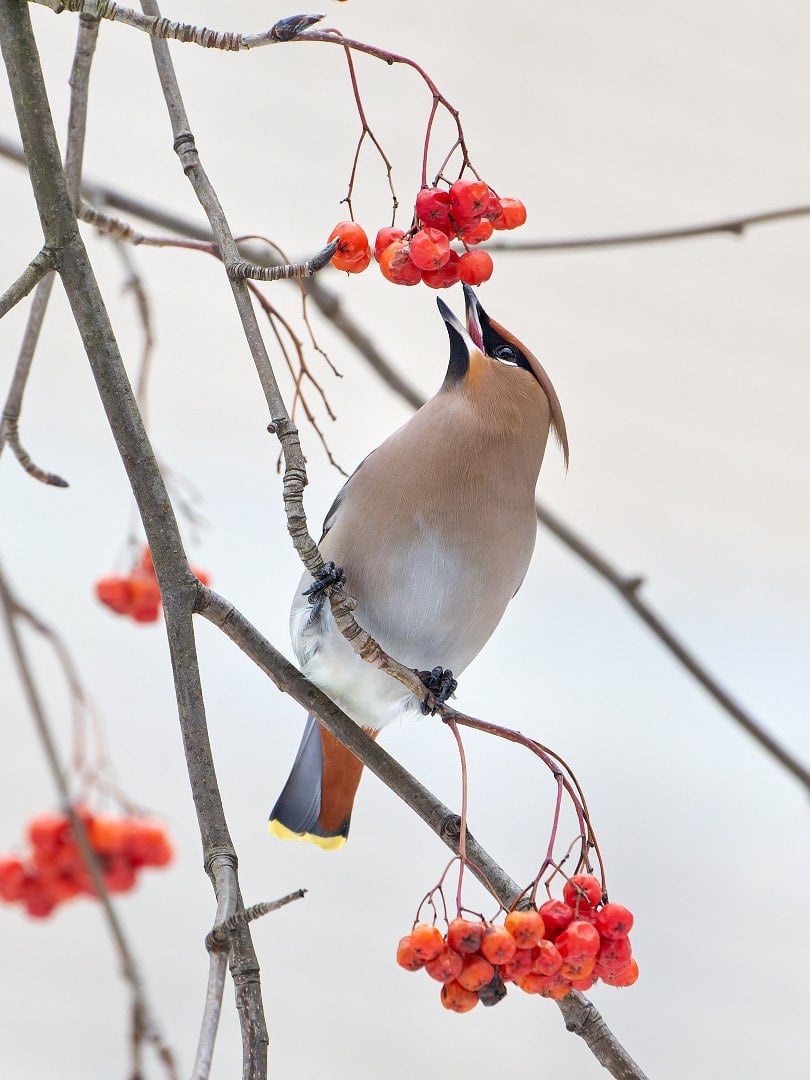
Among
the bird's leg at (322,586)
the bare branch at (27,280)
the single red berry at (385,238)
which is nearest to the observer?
→ the bare branch at (27,280)

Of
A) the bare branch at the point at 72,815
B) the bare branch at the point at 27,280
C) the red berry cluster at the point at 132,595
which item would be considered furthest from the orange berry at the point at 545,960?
the red berry cluster at the point at 132,595

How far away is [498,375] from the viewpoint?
161 centimetres

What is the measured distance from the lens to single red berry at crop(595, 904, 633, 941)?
1.05 m

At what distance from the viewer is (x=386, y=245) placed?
3.54 ft

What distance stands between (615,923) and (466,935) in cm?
13

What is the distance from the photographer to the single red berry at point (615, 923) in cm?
105

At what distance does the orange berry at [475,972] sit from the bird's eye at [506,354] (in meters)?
0.82

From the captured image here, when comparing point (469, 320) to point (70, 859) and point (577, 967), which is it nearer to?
point (577, 967)

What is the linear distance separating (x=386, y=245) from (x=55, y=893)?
1.21 m

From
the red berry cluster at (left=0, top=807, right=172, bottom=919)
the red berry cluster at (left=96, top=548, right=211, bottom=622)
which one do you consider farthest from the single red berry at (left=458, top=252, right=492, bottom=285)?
the red berry cluster at (left=0, top=807, right=172, bottom=919)

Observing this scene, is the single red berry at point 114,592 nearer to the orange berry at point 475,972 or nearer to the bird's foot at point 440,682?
the bird's foot at point 440,682

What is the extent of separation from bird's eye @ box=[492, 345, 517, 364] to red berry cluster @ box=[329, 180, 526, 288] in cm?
53

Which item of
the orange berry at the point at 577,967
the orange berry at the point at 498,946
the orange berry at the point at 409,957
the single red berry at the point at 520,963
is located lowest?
the orange berry at the point at 577,967

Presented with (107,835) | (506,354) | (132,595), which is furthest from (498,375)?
(107,835)
